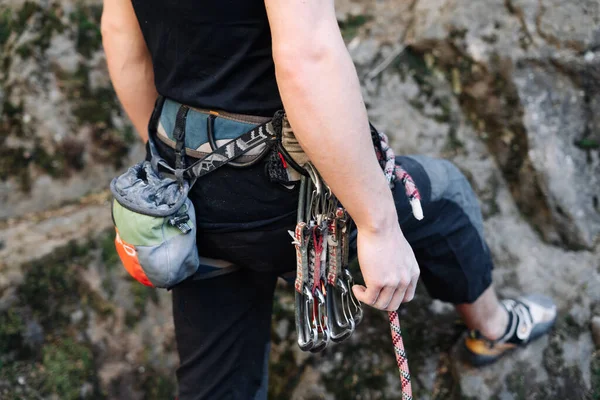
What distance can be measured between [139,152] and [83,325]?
3.73 feet

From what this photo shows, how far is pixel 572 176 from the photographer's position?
124 inches

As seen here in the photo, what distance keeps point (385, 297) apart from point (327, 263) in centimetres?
30

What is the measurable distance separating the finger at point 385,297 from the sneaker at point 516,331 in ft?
4.61

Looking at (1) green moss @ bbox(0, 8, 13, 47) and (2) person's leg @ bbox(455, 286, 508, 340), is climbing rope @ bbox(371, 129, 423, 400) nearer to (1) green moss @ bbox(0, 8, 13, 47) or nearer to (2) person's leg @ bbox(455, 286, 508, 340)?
(2) person's leg @ bbox(455, 286, 508, 340)

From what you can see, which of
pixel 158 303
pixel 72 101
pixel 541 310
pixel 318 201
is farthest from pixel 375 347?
pixel 72 101

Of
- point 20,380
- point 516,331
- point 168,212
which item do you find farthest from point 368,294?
point 20,380

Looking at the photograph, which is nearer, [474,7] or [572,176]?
[572,176]

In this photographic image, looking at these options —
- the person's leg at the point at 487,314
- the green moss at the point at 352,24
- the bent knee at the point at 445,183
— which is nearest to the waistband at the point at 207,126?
the bent knee at the point at 445,183

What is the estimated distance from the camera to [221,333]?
6.55 ft

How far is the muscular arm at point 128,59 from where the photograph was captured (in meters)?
1.92

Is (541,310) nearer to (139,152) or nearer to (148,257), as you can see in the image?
(148,257)

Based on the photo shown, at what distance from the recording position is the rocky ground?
2949mm

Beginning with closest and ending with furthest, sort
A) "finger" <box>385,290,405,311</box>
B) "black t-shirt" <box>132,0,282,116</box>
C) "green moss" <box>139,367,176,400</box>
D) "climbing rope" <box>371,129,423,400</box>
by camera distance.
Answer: "black t-shirt" <box>132,0,282,116</box> < "finger" <box>385,290,405,311</box> < "climbing rope" <box>371,129,423,400</box> < "green moss" <box>139,367,176,400</box>

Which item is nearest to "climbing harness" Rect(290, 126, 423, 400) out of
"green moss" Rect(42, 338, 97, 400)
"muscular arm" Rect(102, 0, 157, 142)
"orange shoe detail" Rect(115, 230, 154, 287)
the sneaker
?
"orange shoe detail" Rect(115, 230, 154, 287)
